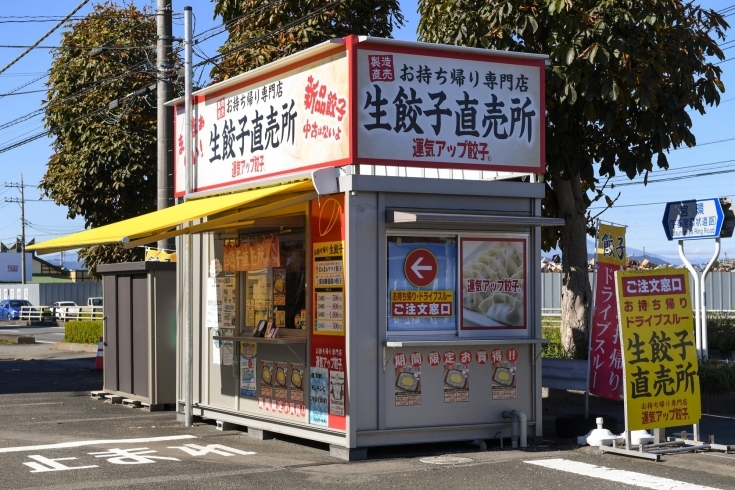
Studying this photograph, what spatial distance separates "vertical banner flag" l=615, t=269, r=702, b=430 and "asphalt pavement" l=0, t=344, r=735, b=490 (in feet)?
1.51

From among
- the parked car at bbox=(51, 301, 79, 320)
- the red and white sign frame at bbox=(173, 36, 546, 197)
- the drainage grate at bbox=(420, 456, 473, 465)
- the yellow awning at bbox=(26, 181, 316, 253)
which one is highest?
the red and white sign frame at bbox=(173, 36, 546, 197)

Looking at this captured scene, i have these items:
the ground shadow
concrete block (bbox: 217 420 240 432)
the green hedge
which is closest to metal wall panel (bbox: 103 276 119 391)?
the ground shadow

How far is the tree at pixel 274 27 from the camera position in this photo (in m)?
20.9

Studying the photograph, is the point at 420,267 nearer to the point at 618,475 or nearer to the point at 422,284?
the point at 422,284

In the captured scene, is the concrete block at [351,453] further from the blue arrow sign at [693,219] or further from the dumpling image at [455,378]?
the blue arrow sign at [693,219]

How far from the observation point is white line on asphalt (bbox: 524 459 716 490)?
348 inches

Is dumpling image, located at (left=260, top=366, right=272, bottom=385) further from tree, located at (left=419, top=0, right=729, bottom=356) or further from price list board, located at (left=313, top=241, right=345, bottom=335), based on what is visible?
tree, located at (left=419, top=0, right=729, bottom=356)

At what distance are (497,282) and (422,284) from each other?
0.95 meters

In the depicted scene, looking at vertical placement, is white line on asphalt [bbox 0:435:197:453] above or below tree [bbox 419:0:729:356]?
below

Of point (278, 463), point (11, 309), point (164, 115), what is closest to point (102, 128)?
point (164, 115)

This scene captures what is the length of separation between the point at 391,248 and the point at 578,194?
25.3 ft

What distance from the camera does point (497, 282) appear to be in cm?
1126

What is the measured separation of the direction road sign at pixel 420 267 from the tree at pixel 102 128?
16.0m

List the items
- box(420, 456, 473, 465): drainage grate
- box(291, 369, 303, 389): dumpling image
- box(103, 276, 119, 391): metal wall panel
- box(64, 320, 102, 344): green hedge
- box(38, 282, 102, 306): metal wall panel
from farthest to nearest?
box(38, 282, 102, 306): metal wall panel, box(64, 320, 102, 344): green hedge, box(103, 276, 119, 391): metal wall panel, box(291, 369, 303, 389): dumpling image, box(420, 456, 473, 465): drainage grate
